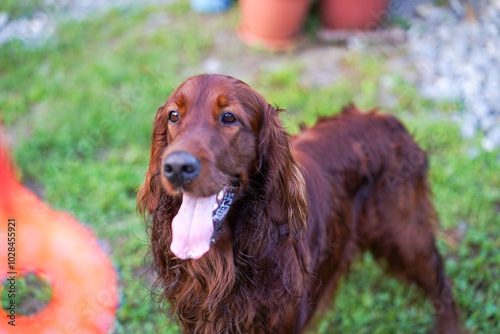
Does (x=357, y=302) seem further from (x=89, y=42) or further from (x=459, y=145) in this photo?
(x=89, y=42)

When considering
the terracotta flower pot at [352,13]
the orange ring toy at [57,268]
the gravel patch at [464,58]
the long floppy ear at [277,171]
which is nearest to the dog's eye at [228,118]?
the long floppy ear at [277,171]

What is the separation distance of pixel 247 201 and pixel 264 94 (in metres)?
3.14

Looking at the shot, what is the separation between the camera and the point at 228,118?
2.02 m

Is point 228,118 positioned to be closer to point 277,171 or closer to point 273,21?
point 277,171

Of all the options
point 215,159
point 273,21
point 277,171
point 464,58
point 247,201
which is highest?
point 215,159

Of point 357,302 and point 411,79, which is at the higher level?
point 411,79

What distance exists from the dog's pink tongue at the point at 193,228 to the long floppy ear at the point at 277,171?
0.28 metres

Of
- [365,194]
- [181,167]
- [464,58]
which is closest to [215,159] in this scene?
[181,167]

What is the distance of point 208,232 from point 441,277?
1.94 m

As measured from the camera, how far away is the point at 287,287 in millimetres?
2170

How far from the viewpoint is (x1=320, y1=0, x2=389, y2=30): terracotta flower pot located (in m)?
5.99

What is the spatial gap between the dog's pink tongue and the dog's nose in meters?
0.18

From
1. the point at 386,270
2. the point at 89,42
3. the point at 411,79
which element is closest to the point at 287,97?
the point at 411,79

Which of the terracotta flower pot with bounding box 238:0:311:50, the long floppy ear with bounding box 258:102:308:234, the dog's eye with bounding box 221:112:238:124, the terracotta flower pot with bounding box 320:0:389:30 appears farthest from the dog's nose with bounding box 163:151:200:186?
the terracotta flower pot with bounding box 320:0:389:30
